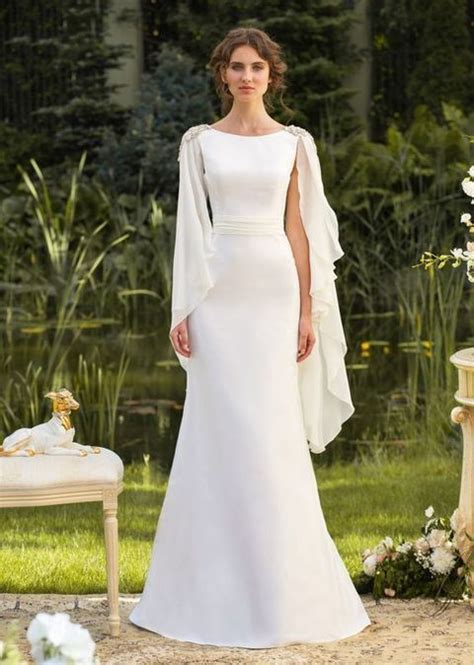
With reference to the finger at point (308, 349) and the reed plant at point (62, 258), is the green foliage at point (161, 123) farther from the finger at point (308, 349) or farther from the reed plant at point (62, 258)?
the finger at point (308, 349)

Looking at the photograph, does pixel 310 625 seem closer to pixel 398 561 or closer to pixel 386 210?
pixel 398 561

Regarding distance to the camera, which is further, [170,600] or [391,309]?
[391,309]

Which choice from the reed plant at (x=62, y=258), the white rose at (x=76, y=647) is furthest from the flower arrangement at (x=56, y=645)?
the reed plant at (x=62, y=258)

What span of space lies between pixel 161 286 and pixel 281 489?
17.8 ft

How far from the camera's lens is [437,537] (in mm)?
4941

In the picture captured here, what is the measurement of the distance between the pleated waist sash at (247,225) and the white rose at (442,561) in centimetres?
117

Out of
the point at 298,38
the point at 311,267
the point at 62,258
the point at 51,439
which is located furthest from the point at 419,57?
the point at 51,439

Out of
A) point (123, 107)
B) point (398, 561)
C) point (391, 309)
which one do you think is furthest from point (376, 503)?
point (123, 107)

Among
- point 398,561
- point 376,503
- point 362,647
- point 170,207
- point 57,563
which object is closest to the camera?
point 362,647

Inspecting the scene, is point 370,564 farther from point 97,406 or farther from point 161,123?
point 161,123

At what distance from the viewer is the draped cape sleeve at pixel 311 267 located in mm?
4512

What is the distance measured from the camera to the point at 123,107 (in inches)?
429

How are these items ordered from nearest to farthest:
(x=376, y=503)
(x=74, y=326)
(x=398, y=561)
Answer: (x=398, y=561), (x=376, y=503), (x=74, y=326)

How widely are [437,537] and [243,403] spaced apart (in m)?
0.88
